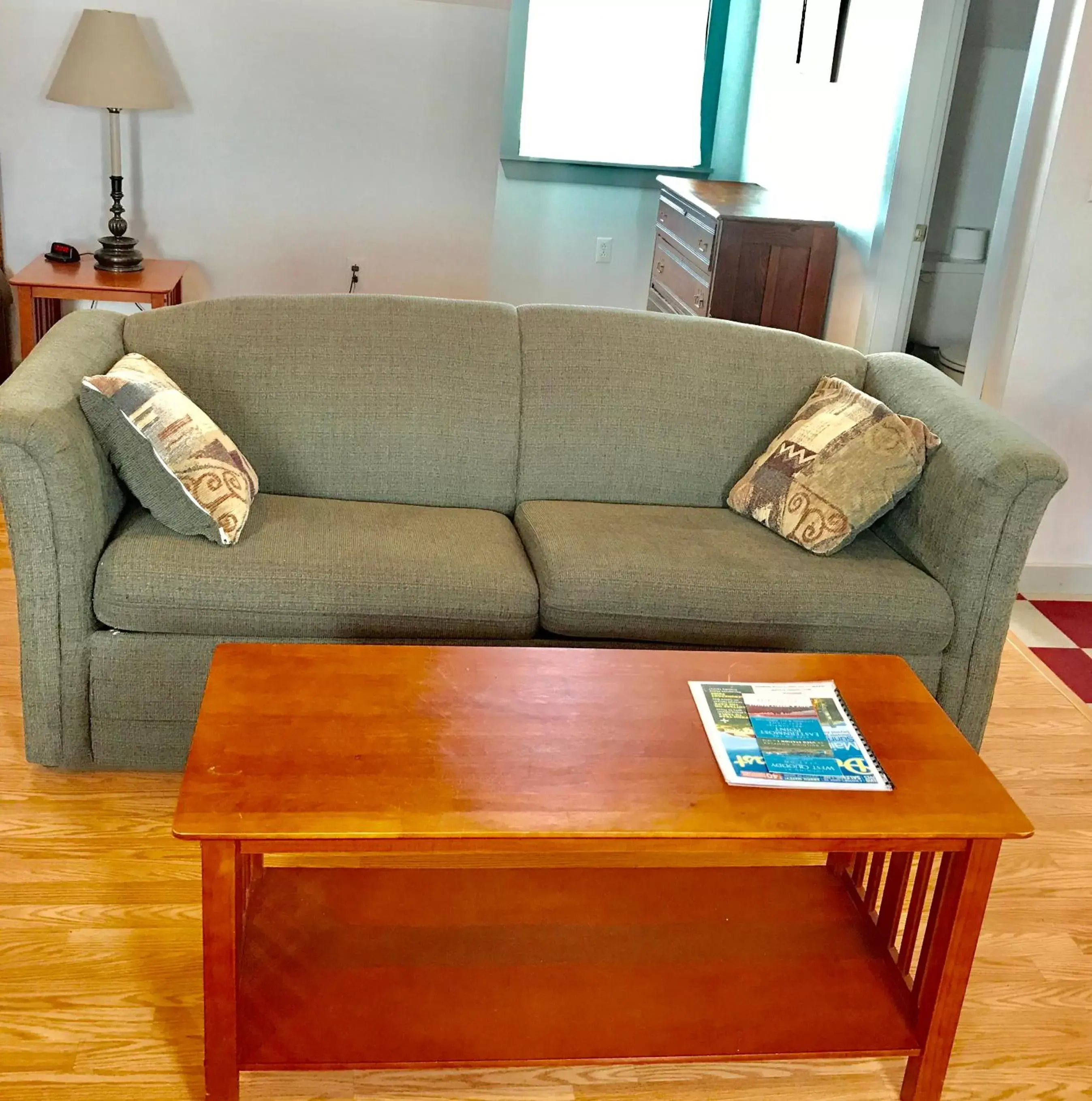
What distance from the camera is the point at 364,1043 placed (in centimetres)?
159

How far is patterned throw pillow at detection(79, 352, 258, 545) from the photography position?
2.27 m

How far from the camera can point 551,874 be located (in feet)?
6.27

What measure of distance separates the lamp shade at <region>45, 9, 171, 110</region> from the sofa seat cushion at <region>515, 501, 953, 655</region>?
245 cm

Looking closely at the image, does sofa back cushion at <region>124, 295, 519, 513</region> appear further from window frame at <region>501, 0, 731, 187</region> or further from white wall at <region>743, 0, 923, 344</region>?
window frame at <region>501, 0, 731, 187</region>

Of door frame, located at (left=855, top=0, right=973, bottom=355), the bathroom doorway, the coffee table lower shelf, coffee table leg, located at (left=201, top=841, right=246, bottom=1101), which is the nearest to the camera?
coffee table leg, located at (left=201, top=841, right=246, bottom=1101)

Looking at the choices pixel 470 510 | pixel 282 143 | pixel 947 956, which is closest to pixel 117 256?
pixel 282 143

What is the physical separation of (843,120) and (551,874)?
321cm

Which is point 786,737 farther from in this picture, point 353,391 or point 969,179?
point 969,179

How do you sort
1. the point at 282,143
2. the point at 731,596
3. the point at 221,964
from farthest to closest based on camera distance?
the point at 282,143 < the point at 731,596 < the point at 221,964

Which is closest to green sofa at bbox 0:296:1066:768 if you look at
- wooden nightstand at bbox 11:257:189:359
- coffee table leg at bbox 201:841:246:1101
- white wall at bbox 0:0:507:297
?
coffee table leg at bbox 201:841:246:1101

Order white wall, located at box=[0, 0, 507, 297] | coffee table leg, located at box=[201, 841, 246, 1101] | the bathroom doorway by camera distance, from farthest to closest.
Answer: the bathroom doorway, white wall, located at box=[0, 0, 507, 297], coffee table leg, located at box=[201, 841, 246, 1101]

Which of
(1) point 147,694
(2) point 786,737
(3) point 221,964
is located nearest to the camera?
(3) point 221,964

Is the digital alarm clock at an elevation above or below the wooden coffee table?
above

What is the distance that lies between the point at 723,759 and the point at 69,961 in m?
1.01
